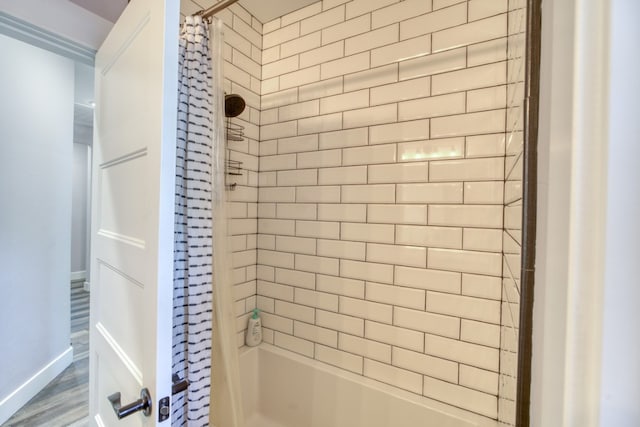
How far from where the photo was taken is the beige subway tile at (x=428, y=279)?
1162 mm

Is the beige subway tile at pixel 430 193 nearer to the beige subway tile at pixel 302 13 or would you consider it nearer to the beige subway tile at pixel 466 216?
the beige subway tile at pixel 466 216

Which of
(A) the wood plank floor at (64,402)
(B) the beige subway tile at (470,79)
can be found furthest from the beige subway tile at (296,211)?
(A) the wood plank floor at (64,402)

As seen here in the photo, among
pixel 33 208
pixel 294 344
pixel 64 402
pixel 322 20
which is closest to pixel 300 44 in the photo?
pixel 322 20

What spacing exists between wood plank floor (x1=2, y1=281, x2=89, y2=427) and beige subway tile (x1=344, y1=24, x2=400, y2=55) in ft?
9.17

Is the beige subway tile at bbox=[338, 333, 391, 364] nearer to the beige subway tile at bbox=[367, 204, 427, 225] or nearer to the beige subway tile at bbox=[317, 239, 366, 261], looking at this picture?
the beige subway tile at bbox=[317, 239, 366, 261]

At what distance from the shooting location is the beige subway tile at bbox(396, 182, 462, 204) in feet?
3.81

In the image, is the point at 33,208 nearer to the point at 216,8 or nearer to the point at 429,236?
the point at 216,8

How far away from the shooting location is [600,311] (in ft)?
0.86

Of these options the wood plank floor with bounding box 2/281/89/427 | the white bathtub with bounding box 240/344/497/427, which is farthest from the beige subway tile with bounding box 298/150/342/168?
the wood plank floor with bounding box 2/281/89/427

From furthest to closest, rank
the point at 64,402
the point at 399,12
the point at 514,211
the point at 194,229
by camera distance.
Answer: the point at 64,402 < the point at 399,12 < the point at 194,229 < the point at 514,211

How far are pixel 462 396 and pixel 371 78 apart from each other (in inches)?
58.5

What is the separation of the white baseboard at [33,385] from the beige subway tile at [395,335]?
2377 mm

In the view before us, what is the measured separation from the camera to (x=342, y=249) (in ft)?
4.67

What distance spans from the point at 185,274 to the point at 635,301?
3.64 ft
